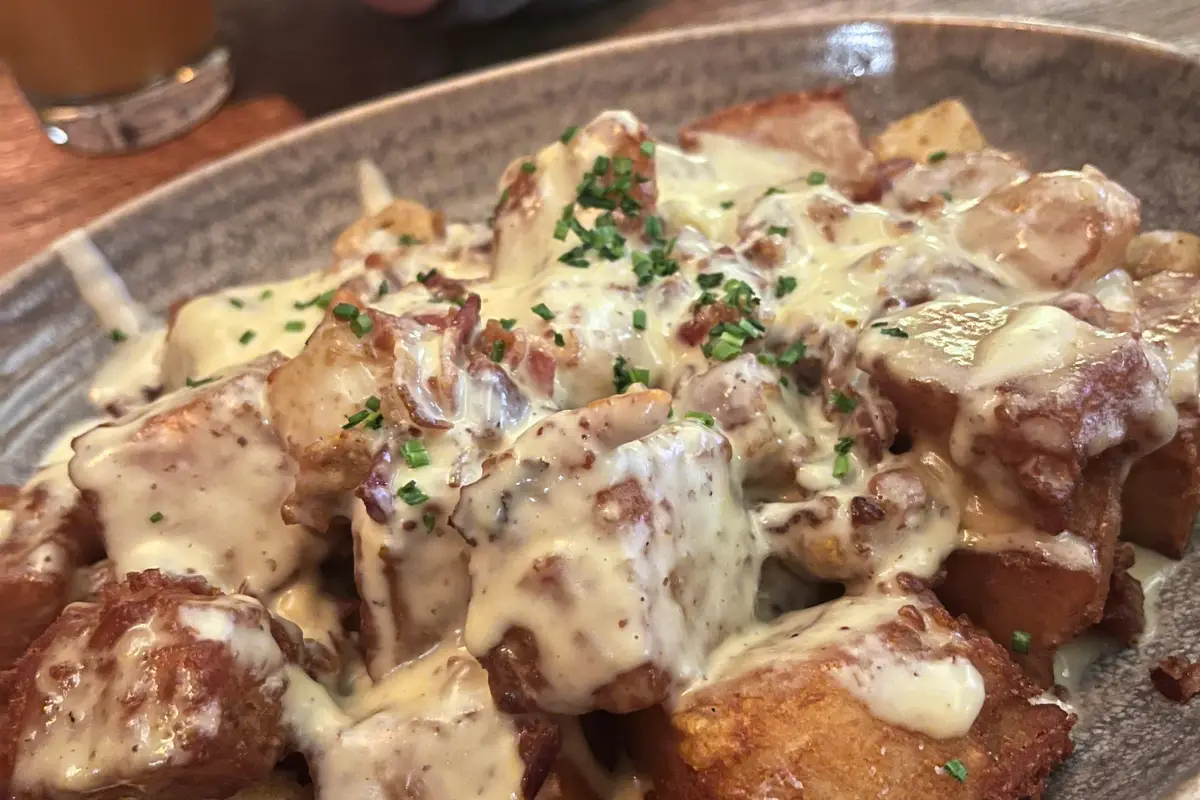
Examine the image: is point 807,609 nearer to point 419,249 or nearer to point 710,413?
point 710,413

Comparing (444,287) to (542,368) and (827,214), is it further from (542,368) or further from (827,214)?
(827,214)

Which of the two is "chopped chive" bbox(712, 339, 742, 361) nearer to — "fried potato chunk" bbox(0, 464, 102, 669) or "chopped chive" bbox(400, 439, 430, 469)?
"chopped chive" bbox(400, 439, 430, 469)

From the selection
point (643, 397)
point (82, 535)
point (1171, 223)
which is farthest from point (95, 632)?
point (1171, 223)

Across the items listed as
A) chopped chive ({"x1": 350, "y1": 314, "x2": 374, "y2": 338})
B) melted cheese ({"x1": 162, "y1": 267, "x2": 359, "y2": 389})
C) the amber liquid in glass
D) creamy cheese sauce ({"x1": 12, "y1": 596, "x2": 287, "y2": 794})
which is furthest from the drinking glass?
creamy cheese sauce ({"x1": 12, "y1": 596, "x2": 287, "y2": 794})

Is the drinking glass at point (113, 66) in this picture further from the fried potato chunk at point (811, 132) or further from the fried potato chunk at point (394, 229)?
the fried potato chunk at point (811, 132)

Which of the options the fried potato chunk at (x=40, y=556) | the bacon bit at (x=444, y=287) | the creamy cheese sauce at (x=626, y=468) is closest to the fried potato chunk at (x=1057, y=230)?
the creamy cheese sauce at (x=626, y=468)
